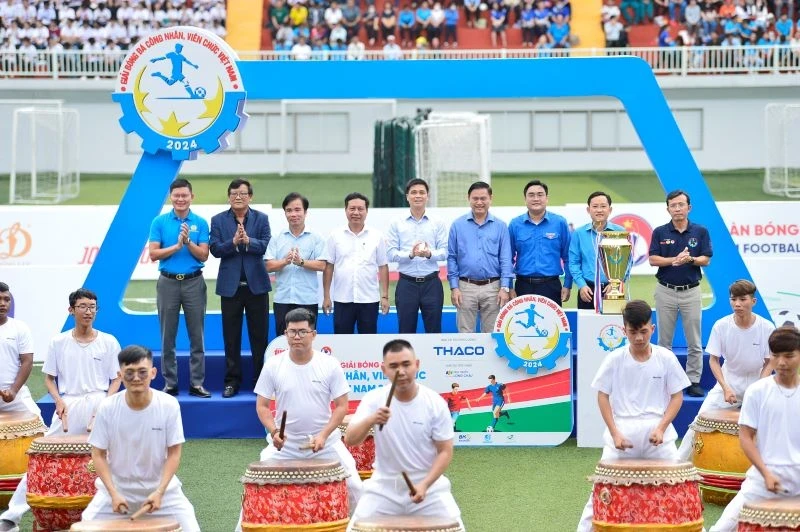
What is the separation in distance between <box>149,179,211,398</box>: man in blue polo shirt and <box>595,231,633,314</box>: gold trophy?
147 inches

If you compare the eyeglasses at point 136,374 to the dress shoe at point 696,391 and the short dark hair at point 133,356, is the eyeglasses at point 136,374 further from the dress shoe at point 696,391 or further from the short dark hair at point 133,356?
the dress shoe at point 696,391

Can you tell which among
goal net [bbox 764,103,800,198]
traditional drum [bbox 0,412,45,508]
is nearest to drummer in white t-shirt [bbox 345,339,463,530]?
traditional drum [bbox 0,412,45,508]

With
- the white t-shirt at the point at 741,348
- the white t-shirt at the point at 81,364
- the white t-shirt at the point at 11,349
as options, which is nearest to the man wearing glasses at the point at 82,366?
the white t-shirt at the point at 81,364

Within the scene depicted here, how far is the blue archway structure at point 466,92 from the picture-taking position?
42.7ft

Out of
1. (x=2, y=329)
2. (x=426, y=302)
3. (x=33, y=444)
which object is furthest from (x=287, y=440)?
(x=426, y=302)

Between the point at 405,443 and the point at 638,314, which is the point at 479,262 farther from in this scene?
the point at 405,443

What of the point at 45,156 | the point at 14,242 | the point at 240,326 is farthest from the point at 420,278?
the point at 45,156

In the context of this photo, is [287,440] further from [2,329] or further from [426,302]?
[426,302]

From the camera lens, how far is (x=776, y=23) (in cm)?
3669

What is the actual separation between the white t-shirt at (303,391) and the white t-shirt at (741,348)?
3.38 meters

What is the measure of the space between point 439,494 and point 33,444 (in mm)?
3425

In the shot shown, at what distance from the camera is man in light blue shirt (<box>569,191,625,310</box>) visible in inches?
498

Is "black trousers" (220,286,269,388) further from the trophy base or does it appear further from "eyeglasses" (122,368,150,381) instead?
"eyeglasses" (122,368,150,381)

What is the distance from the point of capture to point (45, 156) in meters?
32.9
